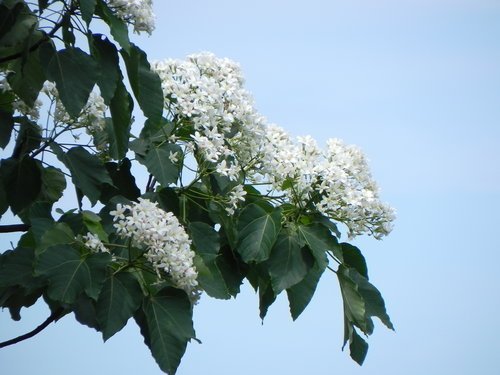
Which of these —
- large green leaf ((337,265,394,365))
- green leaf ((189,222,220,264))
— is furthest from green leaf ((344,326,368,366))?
green leaf ((189,222,220,264))

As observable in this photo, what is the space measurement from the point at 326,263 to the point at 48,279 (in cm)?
91

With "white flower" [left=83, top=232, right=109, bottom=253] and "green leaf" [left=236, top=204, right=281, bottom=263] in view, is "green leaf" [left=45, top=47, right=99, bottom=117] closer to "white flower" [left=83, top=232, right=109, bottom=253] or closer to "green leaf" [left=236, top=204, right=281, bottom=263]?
"white flower" [left=83, top=232, right=109, bottom=253]

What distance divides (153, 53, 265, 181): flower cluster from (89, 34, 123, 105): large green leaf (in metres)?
0.31

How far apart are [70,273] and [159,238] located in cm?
29

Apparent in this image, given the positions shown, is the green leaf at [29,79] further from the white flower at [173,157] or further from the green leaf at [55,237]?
the green leaf at [55,237]

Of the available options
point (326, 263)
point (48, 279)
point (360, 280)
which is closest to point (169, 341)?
point (48, 279)

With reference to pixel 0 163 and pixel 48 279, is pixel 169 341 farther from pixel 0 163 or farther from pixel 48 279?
pixel 0 163

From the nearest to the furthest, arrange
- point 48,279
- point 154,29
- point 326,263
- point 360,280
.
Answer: point 48,279 → point 154,29 → point 326,263 → point 360,280

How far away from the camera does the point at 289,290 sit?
321cm

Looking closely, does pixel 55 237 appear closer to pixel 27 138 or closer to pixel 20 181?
pixel 20 181

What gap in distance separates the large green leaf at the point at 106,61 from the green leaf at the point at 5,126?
0.69 m

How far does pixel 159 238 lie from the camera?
2.64 m

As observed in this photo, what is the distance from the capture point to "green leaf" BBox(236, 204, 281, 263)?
3.09m

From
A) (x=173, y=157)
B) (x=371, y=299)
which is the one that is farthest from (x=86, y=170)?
(x=371, y=299)
